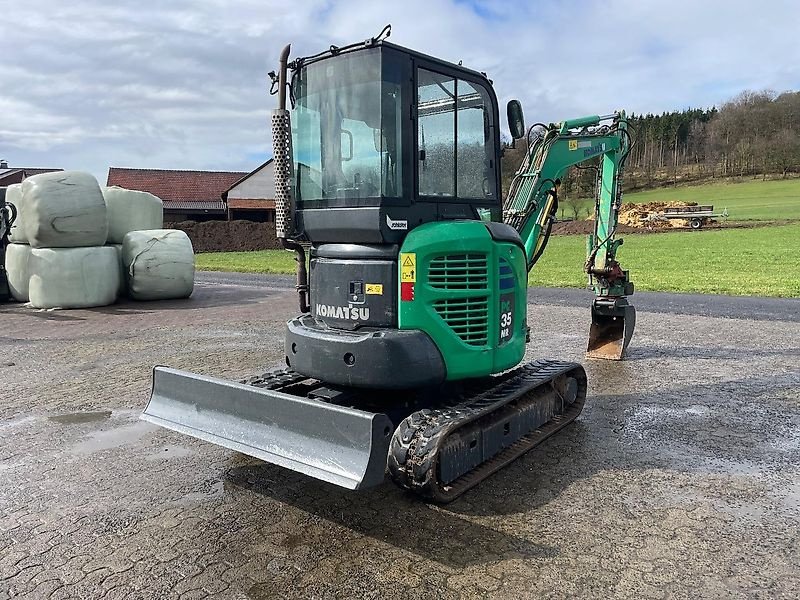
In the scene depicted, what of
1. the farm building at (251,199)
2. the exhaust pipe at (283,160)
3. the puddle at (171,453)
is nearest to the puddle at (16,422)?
the puddle at (171,453)

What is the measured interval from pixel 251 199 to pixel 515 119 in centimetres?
5391

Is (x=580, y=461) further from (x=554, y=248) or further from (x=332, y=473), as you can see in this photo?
(x=554, y=248)

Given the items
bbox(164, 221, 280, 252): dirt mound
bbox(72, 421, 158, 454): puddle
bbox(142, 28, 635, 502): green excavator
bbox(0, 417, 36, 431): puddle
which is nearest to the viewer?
bbox(142, 28, 635, 502): green excavator

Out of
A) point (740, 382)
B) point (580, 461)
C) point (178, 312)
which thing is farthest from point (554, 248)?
point (580, 461)

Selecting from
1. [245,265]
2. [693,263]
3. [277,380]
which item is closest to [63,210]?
[277,380]

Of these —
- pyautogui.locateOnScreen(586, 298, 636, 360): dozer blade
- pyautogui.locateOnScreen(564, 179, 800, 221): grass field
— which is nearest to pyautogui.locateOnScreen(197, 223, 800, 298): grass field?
pyautogui.locateOnScreen(586, 298, 636, 360): dozer blade

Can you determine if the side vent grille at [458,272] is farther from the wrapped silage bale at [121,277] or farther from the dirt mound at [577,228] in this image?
the dirt mound at [577,228]

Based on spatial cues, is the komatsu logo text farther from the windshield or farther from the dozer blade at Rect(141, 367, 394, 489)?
the windshield

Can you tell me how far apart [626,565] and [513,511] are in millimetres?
895

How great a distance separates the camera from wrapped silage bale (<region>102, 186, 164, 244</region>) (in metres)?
17.0

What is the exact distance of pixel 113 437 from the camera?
6270mm

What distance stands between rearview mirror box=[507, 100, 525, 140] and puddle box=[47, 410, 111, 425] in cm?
485

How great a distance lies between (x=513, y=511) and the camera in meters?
4.57

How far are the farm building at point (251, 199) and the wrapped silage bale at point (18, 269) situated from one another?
1604 inches
